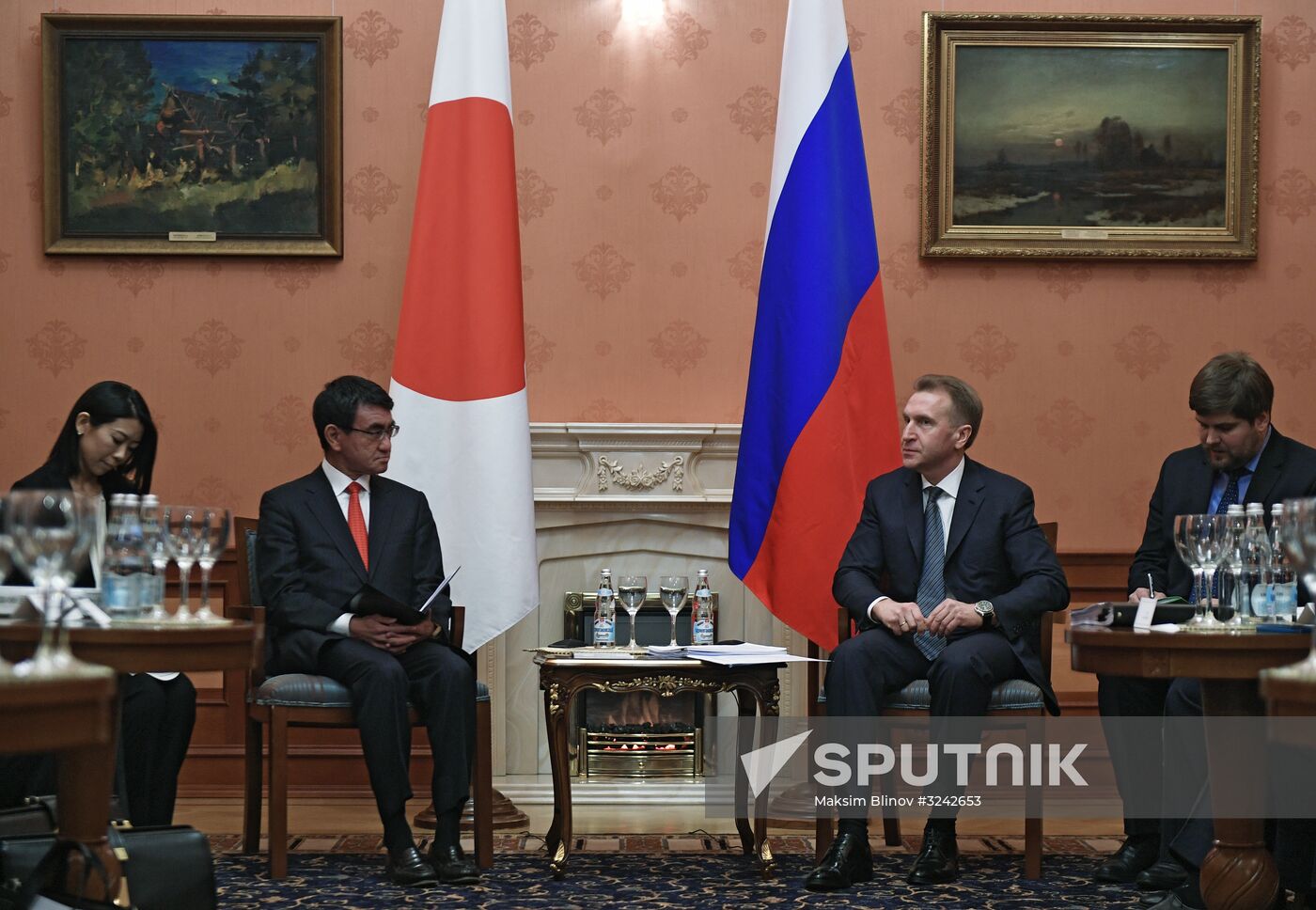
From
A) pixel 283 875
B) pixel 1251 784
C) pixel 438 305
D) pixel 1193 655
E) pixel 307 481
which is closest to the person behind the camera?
pixel 1193 655

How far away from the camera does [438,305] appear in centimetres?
470

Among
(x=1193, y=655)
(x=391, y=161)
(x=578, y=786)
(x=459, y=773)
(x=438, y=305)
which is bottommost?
(x=578, y=786)

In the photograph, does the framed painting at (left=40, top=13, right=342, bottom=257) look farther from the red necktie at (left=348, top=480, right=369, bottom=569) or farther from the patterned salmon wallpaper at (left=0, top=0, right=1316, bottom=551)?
the red necktie at (left=348, top=480, right=369, bottom=569)

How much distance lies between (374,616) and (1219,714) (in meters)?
2.20

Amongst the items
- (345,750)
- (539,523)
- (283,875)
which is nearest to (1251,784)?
(283,875)

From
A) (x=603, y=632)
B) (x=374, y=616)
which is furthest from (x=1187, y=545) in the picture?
(x=374, y=616)

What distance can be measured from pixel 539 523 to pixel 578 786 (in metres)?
0.95

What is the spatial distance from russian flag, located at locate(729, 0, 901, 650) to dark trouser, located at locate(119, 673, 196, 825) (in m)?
1.81

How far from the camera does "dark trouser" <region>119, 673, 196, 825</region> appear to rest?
374 cm

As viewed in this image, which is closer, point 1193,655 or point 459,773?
point 1193,655

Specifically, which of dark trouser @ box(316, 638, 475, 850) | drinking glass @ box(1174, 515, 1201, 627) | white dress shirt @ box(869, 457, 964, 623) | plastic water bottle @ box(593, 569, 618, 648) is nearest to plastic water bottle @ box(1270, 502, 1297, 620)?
drinking glass @ box(1174, 515, 1201, 627)

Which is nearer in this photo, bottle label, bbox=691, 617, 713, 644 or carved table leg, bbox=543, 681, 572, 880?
carved table leg, bbox=543, 681, 572, 880

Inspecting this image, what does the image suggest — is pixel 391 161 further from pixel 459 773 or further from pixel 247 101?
pixel 459 773

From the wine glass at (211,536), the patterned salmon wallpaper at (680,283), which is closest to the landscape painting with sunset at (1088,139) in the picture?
the patterned salmon wallpaper at (680,283)
